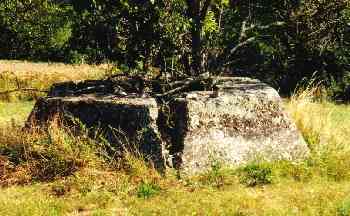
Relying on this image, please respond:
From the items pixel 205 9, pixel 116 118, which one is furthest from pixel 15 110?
pixel 116 118

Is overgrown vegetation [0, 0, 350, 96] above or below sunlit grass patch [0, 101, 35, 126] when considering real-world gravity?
above

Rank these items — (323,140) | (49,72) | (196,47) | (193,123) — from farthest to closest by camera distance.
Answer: (49,72) < (196,47) < (323,140) < (193,123)

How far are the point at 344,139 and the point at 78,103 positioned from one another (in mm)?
4026

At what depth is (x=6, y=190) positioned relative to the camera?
8133mm

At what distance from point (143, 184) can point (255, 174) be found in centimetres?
149

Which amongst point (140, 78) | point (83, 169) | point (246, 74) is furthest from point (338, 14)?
point (246, 74)

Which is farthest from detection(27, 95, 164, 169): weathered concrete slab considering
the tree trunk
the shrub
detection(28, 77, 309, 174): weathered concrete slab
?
the tree trunk

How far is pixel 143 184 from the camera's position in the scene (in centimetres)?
809

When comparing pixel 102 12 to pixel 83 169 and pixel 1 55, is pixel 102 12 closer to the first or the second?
pixel 83 169

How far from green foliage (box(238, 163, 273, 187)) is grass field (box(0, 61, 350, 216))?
1cm

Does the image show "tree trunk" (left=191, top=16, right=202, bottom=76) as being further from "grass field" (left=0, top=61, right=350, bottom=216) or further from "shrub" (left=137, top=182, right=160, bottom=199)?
"shrub" (left=137, top=182, right=160, bottom=199)

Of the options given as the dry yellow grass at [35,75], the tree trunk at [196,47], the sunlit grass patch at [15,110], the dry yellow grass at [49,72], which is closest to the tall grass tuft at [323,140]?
the tree trunk at [196,47]

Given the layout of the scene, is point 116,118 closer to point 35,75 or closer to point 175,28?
point 175,28

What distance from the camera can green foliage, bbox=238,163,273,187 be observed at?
8352 millimetres
